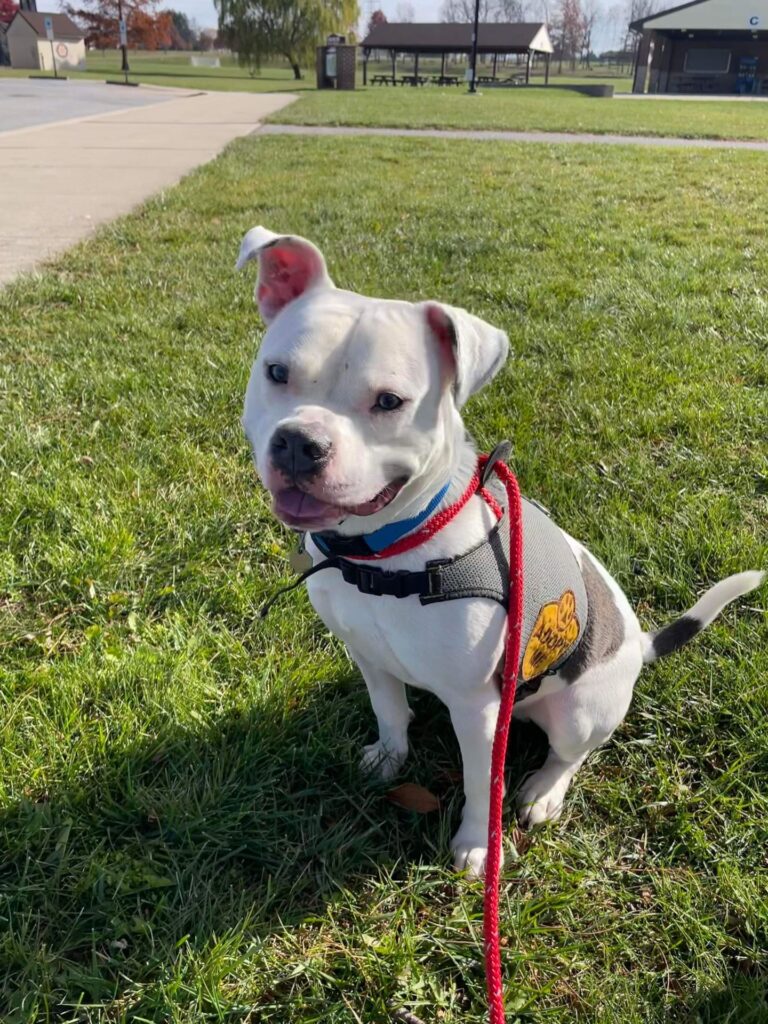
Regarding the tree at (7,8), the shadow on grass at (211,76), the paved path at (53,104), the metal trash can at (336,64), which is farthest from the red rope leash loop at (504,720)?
the tree at (7,8)

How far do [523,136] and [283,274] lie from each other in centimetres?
1677

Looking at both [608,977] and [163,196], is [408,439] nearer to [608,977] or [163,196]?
[608,977]

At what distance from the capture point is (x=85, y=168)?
35.3 ft

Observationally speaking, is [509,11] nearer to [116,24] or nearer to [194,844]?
[116,24]

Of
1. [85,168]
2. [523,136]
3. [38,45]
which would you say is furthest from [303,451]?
[38,45]

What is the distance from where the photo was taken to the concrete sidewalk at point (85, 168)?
7.39 m

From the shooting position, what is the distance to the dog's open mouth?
1541mm

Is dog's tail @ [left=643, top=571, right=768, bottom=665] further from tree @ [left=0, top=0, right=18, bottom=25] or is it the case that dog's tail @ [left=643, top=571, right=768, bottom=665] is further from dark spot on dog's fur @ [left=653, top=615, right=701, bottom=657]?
tree @ [left=0, top=0, right=18, bottom=25]

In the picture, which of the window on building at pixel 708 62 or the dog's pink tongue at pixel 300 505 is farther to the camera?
the window on building at pixel 708 62

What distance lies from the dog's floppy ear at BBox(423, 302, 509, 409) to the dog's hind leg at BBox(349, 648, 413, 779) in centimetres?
86

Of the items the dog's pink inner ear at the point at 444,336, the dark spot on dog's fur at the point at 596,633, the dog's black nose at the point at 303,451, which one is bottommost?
the dark spot on dog's fur at the point at 596,633

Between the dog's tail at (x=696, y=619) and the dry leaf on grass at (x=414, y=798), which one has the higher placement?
the dog's tail at (x=696, y=619)

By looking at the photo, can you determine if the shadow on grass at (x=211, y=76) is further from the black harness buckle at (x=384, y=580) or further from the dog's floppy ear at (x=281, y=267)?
the black harness buckle at (x=384, y=580)

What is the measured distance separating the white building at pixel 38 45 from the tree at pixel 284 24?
62.6 feet
